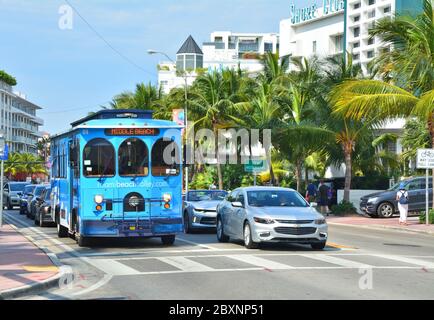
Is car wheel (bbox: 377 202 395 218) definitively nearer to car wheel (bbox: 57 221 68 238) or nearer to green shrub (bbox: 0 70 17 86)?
car wheel (bbox: 57 221 68 238)

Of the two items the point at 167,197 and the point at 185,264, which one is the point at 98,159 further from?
the point at 185,264

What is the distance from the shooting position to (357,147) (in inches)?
1545

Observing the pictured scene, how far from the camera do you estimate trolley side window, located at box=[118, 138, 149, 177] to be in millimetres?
17812

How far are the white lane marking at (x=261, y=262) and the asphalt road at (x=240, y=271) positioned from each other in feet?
0.06

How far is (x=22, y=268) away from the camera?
43.8 feet

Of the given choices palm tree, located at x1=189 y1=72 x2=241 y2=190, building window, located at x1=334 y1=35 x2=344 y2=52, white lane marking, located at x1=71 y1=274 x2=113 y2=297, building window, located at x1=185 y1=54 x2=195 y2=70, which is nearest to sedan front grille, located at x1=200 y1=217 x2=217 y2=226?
white lane marking, located at x1=71 y1=274 x2=113 y2=297

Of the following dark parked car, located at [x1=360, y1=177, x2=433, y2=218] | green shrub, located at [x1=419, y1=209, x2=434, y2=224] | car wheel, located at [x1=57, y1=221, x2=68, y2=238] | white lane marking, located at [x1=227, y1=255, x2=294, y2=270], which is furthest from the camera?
dark parked car, located at [x1=360, y1=177, x2=433, y2=218]

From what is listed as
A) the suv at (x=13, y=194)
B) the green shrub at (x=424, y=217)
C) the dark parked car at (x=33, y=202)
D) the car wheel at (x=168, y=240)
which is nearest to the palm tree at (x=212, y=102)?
the suv at (x=13, y=194)

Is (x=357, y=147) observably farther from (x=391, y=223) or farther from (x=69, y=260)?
(x=69, y=260)

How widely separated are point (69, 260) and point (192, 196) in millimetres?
9781

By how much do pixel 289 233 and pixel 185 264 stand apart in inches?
120

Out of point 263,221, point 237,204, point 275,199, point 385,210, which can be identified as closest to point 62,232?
point 237,204

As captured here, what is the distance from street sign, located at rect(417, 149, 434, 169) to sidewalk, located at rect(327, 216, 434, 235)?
7.63 ft
